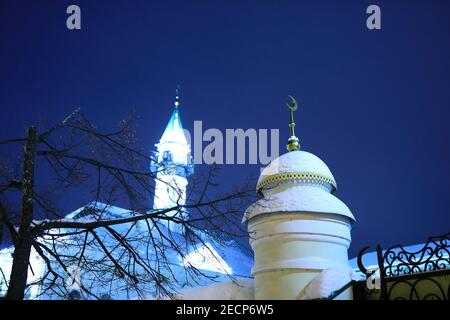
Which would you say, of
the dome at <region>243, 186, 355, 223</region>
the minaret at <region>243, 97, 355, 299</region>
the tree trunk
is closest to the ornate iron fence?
the minaret at <region>243, 97, 355, 299</region>

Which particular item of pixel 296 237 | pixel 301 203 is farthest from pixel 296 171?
pixel 296 237

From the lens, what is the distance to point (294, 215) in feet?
34.4

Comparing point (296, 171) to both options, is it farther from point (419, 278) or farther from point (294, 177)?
point (419, 278)

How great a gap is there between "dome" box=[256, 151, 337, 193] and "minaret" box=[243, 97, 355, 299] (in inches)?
2.7

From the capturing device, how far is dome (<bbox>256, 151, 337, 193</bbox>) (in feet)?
37.1

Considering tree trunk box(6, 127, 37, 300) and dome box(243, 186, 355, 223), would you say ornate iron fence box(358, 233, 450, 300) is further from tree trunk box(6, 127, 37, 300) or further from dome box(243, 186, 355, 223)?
tree trunk box(6, 127, 37, 300)

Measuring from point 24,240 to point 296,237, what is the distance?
713 cm

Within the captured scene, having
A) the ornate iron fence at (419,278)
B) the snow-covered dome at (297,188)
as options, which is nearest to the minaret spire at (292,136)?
the snow-covered dome at (297,188)

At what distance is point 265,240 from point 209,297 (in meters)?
2.13

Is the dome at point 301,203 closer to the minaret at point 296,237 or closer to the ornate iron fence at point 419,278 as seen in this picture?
the minaret at point 296,237

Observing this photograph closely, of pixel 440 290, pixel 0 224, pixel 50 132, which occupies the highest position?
pixel 50 132
